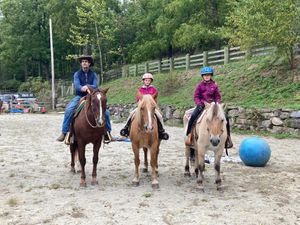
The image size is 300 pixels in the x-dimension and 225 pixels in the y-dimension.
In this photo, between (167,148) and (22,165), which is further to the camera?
(167,148)

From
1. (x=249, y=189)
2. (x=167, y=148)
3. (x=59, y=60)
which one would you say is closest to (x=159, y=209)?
(x=249, y=189)

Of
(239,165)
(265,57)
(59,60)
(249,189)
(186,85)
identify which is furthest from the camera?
(59,60)

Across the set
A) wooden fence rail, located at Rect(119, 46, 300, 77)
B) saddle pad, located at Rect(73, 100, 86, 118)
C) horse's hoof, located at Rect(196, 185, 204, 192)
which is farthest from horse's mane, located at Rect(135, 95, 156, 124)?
wooden fence rail, located at Rect(119, 46, 300, 77)

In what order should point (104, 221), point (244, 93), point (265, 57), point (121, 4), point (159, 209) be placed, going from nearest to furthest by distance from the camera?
point (104, 221) < point (159, 209) < point (244, 93) < point (265, 57) < point (121, 4)

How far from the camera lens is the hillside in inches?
686

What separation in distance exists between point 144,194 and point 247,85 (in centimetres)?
1422

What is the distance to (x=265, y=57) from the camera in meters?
21.5

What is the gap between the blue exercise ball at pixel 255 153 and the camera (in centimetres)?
957

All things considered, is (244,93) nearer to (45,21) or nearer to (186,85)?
(186,85)

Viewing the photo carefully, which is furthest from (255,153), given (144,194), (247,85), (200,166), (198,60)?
(198,60)

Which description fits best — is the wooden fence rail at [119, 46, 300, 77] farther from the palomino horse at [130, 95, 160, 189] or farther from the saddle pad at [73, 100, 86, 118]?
the saddle pad at [73, 100, 86, 118]

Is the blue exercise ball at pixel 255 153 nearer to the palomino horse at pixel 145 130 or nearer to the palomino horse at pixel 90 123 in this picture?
the palomino horse at pixel 145 130

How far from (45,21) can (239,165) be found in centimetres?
4577

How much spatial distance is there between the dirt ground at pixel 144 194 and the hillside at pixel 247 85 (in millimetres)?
6437
